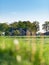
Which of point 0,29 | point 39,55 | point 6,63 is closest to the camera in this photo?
point 6,63

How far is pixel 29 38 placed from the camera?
2.24m

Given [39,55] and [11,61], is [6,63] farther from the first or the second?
[39,55]

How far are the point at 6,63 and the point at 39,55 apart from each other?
352 millimetres

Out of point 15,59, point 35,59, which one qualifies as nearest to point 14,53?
point 15,59

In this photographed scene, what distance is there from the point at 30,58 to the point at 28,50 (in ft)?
0.32

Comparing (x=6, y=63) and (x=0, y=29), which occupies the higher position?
(x=0, y=29)

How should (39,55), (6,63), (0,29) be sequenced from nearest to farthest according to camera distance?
1. (6,63)
2. (39,55)
3. (0,29)

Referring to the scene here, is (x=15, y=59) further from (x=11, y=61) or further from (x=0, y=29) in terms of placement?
(x=0, y=29)

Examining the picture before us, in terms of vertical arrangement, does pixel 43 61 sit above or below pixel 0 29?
below

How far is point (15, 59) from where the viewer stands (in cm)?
205

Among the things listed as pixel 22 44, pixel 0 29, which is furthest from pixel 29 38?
pixel 0 29

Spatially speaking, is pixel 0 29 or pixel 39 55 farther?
pixel 0 29

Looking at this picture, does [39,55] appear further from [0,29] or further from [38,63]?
[0,29]

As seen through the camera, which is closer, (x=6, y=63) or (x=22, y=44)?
(x=6, y=63)
